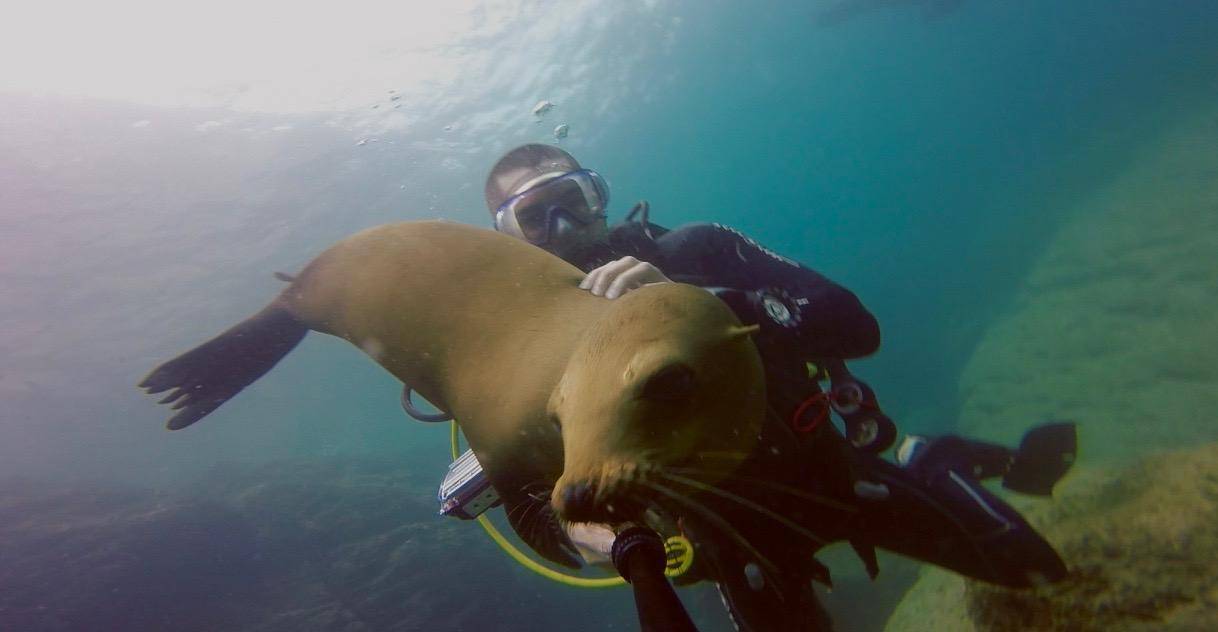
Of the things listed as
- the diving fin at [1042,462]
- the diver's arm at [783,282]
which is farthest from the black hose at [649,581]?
the diving fin at [1042,462]

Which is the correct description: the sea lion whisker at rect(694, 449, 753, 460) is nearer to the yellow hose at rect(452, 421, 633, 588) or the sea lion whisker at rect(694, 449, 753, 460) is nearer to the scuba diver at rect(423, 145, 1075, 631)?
the scuba diver at rect(423, 145, 1075, 631)

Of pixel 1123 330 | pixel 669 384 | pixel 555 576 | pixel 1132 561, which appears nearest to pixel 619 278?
pixel 669 384

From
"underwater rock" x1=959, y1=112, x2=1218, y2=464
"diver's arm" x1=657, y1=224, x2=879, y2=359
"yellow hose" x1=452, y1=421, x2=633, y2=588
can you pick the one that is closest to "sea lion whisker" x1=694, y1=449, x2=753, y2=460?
"diver's arm" x1=657, y1=224, x2=879, y2=359

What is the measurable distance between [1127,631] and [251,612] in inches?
518

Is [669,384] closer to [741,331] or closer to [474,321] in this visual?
[741,331]

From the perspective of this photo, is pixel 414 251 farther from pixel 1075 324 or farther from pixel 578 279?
pixel 1075 324

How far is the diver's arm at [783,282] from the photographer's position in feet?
Result: 9.09

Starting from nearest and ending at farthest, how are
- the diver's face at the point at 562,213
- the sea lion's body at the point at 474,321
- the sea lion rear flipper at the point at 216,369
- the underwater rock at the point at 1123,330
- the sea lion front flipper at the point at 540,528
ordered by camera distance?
the sea lion's body at the point at 474,321, the sea lion front flipper at the point at 540,528, the sea lion rear flipper at the point at 216,369, the diver's face at the point at 562,213, the underwater rock at the point at 1123,330

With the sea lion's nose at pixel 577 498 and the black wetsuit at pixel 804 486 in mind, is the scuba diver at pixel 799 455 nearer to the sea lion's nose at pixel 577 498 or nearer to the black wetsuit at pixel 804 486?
the black wetsuit at pixel 804 486

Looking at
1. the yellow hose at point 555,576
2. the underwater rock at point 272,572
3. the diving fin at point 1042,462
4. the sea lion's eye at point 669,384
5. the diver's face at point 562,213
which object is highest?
the sea lion's eye at point 669,384

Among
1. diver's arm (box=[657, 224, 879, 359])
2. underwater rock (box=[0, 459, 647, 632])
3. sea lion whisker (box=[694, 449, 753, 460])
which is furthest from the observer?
underwater rock (box=[0, 459, 647, 632])

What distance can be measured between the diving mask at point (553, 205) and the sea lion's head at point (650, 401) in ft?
8.02

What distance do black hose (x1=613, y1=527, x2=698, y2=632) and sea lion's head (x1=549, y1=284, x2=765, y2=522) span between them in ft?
0.29

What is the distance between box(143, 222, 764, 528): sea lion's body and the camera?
41.2 inches
